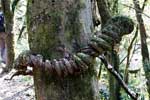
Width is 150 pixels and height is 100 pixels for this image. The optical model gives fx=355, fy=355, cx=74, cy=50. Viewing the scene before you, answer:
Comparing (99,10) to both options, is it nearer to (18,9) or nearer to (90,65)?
(90,65)

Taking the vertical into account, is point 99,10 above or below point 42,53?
above

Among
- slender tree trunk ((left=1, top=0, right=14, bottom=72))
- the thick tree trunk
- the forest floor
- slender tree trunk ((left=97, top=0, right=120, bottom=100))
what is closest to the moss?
the thick tree trunk

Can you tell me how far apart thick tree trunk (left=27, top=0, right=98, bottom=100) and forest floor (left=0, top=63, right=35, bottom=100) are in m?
3.25

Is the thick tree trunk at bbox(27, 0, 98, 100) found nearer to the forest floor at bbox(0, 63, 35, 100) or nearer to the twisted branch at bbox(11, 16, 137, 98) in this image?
the twisted branch at bbox(11, 16, 137, 98)

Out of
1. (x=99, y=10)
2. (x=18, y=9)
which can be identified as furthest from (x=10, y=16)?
(x=99, y=10)

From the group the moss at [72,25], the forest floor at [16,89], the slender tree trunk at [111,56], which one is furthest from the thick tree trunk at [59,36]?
the forest floor at [16,89]

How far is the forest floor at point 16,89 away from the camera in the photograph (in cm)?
455

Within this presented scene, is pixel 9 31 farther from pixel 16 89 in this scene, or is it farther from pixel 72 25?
pixel 72 25

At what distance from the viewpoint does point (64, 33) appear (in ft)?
3.04

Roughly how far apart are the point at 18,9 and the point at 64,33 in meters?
5.71

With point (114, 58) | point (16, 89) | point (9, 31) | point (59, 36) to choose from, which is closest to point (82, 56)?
point (59, 36)

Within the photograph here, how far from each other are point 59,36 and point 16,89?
412cm

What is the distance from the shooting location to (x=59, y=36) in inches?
36.5

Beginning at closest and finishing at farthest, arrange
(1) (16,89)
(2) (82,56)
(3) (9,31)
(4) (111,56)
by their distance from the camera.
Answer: (2) (82,56) → (4) (111,56) → (1) (16,89) → (3) (9,31)
